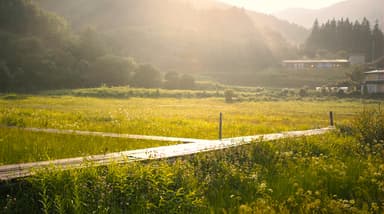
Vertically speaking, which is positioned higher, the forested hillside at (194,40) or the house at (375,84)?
the forested hillside at (194,40)

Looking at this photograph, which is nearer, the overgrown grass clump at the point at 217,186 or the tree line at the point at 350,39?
the overgrown grass clump at the point at 217,186

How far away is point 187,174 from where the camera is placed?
11.4 meters

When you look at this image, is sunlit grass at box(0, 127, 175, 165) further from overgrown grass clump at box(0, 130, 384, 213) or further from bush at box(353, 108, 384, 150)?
bush at box(353, 108, 384, 150)

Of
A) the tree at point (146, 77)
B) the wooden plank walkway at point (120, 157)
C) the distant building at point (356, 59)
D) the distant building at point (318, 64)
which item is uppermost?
the distant building at point (356, 59)

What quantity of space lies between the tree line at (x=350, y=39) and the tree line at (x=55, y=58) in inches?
3648

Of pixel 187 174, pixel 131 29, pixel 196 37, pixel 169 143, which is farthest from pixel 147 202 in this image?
pixel 131 29

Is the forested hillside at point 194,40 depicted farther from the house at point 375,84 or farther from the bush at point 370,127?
the bush at point 370,127

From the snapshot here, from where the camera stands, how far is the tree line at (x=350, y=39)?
155 meters

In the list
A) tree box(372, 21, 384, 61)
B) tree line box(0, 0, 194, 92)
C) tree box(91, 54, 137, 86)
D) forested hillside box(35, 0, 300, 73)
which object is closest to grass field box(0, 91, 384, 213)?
tree line box(0, 0, 194, 92)

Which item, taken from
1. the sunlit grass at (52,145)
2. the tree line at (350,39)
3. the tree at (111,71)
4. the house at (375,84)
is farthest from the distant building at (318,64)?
the sunlit grass at (52,145)

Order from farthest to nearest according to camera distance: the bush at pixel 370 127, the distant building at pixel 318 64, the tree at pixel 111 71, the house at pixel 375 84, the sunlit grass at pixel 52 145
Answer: the distant building at pixel 318 64
the tree at pixel 111 71
the house at pixel 375 84
the bush at pixel 370 127
the sunlit grass at pixel 52 145

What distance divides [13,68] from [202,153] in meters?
58.8

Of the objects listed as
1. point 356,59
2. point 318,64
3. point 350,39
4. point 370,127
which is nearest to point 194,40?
point 318,64

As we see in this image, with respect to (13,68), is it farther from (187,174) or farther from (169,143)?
(187,174)
